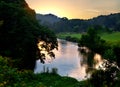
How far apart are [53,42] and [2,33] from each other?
7.73 meters

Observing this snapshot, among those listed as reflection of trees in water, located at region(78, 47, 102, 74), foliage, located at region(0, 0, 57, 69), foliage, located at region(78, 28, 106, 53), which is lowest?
foliage, located at region(78, 28, 106, 53)

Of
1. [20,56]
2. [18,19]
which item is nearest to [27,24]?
[18,19]

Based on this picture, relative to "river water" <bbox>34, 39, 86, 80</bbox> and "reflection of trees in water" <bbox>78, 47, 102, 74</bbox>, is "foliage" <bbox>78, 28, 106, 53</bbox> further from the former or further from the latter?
"river water" <bbox>34, 39, 86, 80</bbox>

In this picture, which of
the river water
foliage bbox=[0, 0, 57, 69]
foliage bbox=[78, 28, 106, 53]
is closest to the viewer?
Answer: foliage bbox=[0, 0, 57, 69]

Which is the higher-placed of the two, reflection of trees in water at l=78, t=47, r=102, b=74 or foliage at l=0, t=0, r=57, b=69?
foliage at l=0, t=0, r=57, b=69

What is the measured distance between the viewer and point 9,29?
4519cm

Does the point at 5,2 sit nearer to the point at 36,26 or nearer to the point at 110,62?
the point at 36,26

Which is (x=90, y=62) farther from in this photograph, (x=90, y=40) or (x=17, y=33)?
(x=90, y=40)

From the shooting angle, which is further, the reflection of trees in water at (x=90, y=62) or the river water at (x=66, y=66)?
the reflection of trees in water at (x=90, y=62)

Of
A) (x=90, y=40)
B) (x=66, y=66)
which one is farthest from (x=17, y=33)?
(x=90, y=40)

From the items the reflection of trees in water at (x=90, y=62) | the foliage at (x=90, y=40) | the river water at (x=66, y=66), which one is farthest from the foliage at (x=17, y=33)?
the foliage at (x=90, y=40)

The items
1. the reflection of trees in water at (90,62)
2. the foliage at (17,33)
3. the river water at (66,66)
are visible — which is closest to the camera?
the foliage at (17,33)

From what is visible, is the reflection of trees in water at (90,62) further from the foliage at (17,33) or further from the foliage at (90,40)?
the foliage at (90,40)

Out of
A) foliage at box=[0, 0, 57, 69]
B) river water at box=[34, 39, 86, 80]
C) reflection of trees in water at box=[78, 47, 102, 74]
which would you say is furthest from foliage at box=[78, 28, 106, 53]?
foliage at box=[0, 0, 57, 69]
